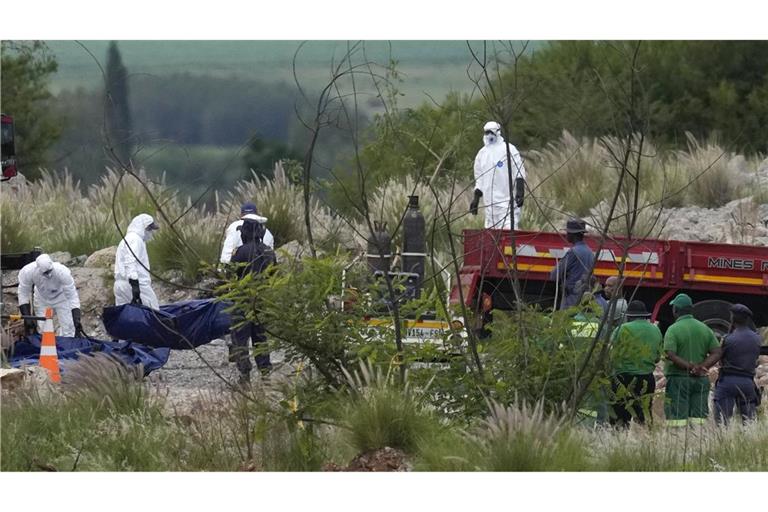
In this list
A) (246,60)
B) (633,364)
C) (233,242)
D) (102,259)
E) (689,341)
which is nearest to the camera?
(633,364)

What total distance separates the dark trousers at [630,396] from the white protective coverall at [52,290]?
7.19m

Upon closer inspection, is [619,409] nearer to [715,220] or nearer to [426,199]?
[426,199]

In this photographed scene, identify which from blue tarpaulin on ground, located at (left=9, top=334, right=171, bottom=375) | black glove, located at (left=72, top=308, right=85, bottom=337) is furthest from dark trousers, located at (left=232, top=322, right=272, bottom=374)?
black glove, located at (left=72, top=308, right=85, bottom=337)

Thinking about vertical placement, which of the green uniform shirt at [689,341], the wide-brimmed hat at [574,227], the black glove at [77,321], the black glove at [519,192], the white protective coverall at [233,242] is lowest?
the black glove at [77,321]

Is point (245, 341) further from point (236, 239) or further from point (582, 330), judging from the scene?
point (582, 330)

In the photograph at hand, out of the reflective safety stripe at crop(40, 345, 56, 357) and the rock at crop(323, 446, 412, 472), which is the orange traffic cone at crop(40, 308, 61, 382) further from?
the rock at crop(323, 446, 412, 472)

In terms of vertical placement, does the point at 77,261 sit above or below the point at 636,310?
below

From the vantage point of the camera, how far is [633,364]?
40.8 feet

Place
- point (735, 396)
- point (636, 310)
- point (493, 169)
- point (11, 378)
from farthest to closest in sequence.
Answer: point (493, 169)
point (11, 378)
point (735, 396)
point (636, 310)

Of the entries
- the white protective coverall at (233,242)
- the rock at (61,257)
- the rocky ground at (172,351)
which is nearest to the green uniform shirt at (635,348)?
the rocky ground at (172,351)

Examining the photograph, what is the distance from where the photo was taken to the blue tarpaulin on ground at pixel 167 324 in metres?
16.4

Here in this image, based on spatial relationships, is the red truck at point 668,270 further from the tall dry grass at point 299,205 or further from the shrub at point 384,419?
the shrub at point 384,419

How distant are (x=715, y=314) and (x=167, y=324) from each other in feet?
20.0

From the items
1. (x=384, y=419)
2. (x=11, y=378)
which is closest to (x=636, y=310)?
(x=384, y=419)
